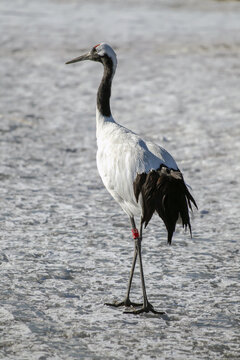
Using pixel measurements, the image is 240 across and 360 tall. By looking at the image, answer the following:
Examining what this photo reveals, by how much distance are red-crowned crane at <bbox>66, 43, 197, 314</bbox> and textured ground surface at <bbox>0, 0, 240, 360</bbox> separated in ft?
1.54

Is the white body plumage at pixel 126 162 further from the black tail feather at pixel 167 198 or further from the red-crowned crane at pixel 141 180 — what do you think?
the black tail feather at pixel 167 198

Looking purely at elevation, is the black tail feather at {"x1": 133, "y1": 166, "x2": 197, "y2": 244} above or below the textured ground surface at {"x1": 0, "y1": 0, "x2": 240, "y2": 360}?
above

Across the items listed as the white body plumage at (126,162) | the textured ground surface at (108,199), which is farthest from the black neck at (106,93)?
the textured ground surface at (108,199)

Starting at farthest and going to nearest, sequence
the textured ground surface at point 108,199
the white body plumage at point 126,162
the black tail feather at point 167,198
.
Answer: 1. the white body plumage at point 126,162
2. the black tail feather at point 167,198
3. the textured ground surface at point 108,199

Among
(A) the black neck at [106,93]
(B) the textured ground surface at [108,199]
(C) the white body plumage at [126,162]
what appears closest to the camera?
(B) the textured ground surface at [108,199]

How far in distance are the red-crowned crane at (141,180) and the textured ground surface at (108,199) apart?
47cm

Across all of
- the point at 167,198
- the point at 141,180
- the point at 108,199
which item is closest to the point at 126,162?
the point at 141,180

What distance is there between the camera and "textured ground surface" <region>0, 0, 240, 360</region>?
4.95 meters

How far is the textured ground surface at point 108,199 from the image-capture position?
16.3ft

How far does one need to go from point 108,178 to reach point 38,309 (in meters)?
1.19

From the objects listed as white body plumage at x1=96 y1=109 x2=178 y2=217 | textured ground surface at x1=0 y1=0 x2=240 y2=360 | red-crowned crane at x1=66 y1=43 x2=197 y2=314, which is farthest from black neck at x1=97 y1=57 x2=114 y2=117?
textured ground surface at x1=0 y1=0 x2=240 y2=360

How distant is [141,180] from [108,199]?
288 cm

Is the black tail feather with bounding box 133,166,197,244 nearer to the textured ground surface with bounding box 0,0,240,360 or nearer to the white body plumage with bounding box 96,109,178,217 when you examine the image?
the white body plumage with bounding box 96,109,178,217

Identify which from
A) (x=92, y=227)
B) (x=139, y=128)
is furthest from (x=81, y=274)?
(x=139, y=128)
